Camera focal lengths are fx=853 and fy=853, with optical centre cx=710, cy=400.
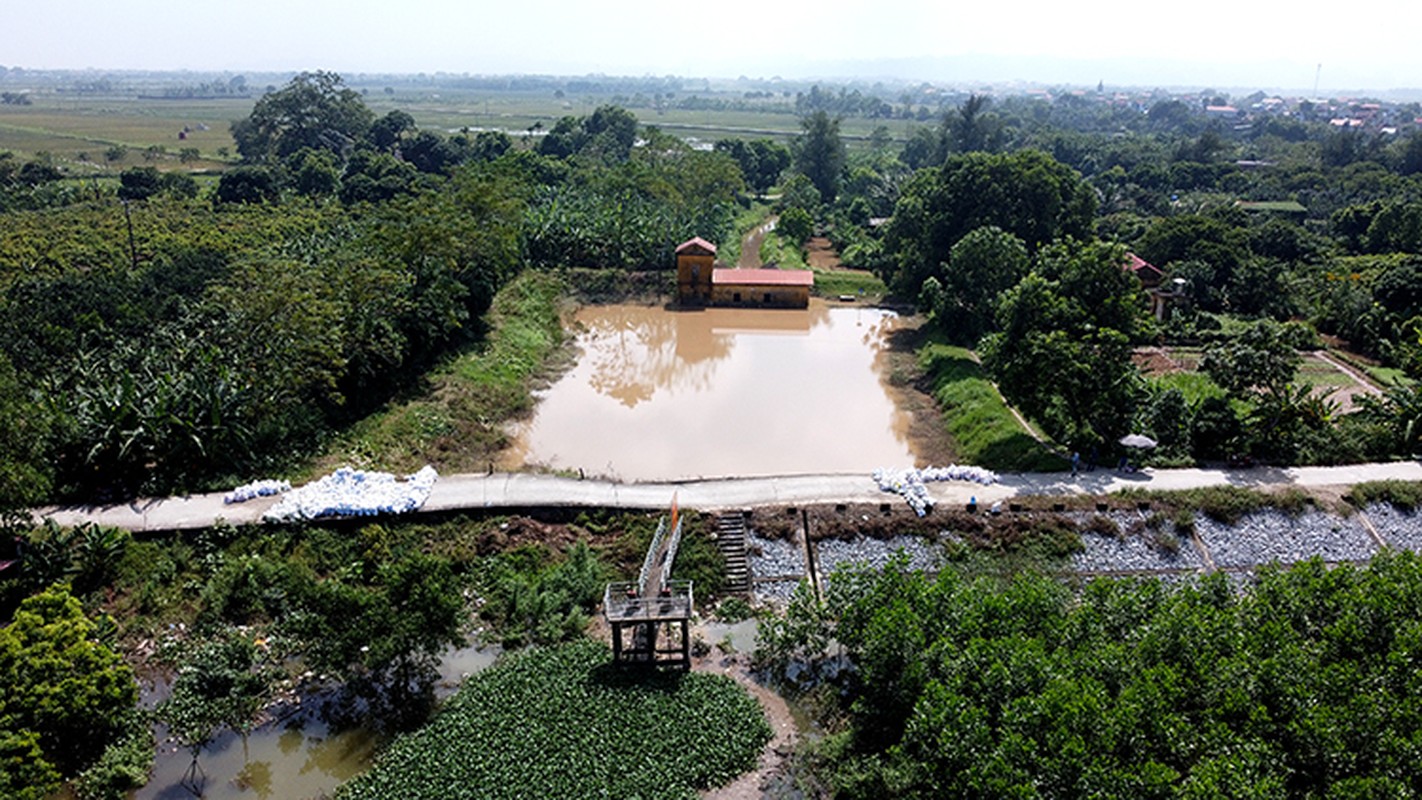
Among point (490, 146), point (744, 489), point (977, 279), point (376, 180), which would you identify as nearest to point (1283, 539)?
point (744, 489)

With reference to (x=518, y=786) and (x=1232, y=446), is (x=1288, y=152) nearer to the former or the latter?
(x=1232, y=446)

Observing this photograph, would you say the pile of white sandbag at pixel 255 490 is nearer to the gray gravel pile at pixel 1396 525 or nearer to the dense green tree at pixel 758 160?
the gray gravel pile at pixel 1396 525

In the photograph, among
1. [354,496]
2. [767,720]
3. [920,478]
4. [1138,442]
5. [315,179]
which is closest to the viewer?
[767,720]

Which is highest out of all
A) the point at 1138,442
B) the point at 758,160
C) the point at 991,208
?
the point at 758,160

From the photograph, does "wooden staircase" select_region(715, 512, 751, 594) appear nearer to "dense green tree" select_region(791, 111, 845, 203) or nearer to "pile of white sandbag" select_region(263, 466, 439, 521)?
→ "pile of white sandbag" select_region(263, 466, 439, 521)

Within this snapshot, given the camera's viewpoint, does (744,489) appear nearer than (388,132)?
Yes

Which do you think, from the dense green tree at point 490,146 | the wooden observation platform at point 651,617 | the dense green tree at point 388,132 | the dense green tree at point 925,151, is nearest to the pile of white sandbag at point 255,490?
the wooden observation platform at point 651,617

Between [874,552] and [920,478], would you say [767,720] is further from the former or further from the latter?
[920,478]
